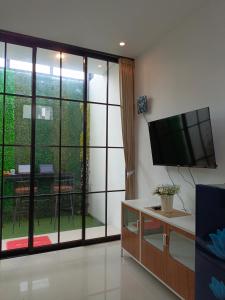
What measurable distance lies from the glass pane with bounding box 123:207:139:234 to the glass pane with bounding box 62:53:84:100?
6.22ft

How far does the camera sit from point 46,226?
3.58m

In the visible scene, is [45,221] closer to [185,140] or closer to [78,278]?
[78,278]

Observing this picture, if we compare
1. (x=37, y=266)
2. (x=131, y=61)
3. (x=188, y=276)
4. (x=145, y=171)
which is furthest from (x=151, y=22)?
(x=37, y=266)

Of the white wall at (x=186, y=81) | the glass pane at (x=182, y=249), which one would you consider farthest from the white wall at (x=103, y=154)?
the glass pane at (x=182, y=249)


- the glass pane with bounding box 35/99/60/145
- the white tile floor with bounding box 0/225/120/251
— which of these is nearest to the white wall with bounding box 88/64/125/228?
the white tile floor with bounding box 0/225/120/251

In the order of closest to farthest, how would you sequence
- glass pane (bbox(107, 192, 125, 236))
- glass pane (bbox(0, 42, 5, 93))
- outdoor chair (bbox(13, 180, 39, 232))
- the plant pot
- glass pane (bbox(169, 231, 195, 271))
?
glass pane (bbox(169, 231, 195, 271)) < the plant pot < glass pane (bbox(0, 42, 5, 93)) < outdoor chair (bbox(13, 180, 39, 232)) < glass pane (bbox(107, 192, 125, 236))

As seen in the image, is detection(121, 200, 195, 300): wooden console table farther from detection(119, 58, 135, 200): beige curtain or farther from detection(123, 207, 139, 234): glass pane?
detection(119, 58, 135, 200): beige curtain

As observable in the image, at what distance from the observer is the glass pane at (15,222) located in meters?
3.36

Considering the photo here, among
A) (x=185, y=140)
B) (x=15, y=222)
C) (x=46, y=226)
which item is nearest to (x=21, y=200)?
(x=15, y=222)

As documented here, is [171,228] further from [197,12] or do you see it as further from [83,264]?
[197,12]

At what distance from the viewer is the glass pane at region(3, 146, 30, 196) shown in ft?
11.0

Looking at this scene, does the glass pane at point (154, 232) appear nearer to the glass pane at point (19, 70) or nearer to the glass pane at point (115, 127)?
the glass pane at point (115, 127)

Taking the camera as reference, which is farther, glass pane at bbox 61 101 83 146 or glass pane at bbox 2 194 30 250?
glass pane at bbox 61 101 83 146

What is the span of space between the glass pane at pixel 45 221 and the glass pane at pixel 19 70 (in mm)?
1602
